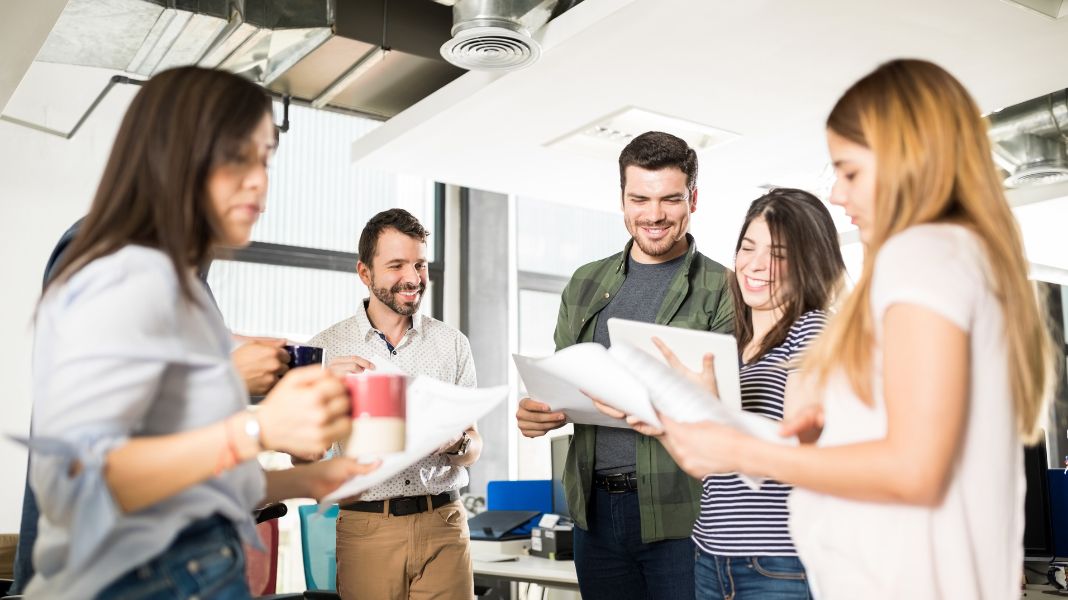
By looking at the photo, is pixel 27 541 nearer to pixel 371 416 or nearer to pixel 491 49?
pixel 371 416

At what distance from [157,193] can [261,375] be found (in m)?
0.48

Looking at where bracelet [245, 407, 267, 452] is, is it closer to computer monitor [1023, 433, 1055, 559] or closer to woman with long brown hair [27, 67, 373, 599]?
woman with long brown hair [27, 67, 373, 599]

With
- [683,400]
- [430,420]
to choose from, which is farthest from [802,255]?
[430,420]

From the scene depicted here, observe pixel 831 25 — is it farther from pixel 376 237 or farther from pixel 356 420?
pixel 356 420

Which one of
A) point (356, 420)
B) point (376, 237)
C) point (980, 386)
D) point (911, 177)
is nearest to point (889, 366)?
point (980, 386)

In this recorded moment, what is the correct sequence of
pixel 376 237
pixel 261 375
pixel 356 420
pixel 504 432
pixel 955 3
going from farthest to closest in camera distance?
pixel 504 432 → pixel 955 3 → pixel 376 237 → pixel 261 375 → pixel 356 420

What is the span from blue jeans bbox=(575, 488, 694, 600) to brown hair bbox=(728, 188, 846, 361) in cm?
59

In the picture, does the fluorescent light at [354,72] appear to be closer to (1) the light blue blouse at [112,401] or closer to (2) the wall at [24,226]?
(2) the wall at [24,226]

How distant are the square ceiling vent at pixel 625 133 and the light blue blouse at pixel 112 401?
366 cm

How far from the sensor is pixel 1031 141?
4.98 metres

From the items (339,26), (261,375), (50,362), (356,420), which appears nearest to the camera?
(50,362)

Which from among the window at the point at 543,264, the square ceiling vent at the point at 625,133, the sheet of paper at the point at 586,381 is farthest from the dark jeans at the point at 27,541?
the window at the point at 543,264

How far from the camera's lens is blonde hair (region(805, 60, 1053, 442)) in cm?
106

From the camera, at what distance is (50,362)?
3.09 ft
